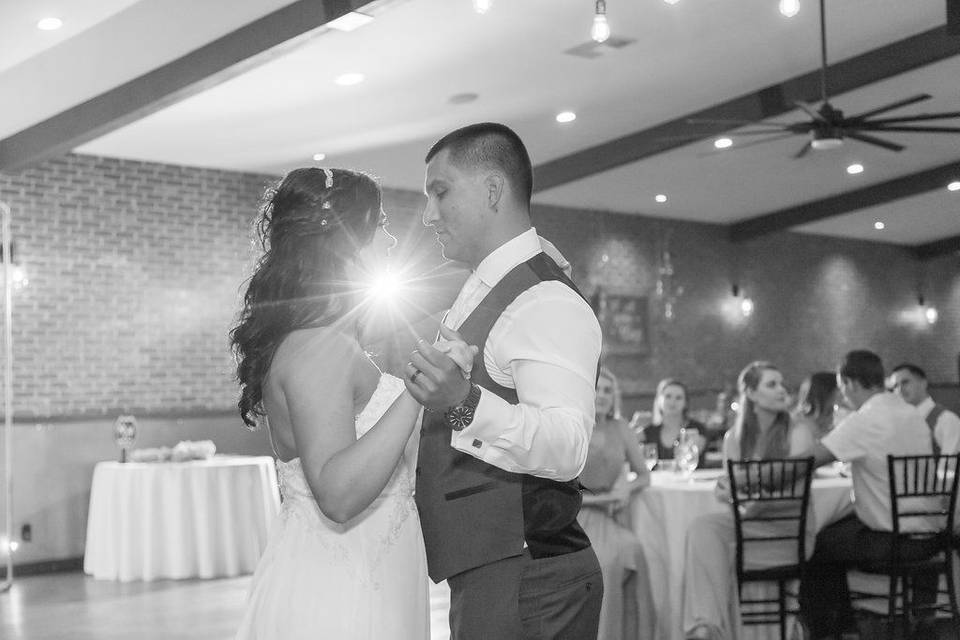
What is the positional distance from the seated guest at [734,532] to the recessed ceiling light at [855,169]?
8177 mm

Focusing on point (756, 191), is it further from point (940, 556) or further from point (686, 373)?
point (940, 556)

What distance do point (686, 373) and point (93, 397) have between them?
758cm

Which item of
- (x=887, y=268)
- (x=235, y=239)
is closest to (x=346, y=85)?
(x=235, y=239)

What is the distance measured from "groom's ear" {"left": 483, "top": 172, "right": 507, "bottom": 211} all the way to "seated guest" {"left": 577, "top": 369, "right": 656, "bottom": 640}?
284 cm

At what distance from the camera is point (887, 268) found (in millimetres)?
17375

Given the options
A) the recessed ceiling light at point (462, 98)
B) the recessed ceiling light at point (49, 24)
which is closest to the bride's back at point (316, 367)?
the recessed ceiling light at point (49, 24)

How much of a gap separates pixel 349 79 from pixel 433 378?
7067mm

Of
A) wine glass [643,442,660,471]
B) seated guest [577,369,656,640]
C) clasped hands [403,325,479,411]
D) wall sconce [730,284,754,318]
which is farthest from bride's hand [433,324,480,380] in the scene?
wall sconce [730,284,754,318]

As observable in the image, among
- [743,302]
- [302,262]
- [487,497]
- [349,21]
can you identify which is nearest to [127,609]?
[349,21]

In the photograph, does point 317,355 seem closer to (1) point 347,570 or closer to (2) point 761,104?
(1) point 347,570

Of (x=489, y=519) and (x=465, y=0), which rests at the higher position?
(x=465, y=0)

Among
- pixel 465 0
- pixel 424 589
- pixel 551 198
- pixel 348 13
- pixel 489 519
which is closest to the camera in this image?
pixel 489 519

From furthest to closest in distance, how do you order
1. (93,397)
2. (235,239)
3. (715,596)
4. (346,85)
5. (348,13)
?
(235,239), (93,397), (346,85), (348,13), (715,596)

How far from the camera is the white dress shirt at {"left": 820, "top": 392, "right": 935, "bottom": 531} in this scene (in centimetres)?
552
